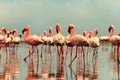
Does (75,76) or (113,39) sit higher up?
(113,39)

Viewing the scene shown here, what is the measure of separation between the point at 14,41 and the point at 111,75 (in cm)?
2300

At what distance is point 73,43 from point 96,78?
5884mm

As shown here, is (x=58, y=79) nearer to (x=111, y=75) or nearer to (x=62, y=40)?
(x=111, y=75)

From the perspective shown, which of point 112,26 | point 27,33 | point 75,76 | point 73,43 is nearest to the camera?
point 75,76

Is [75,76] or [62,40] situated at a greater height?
[62,40]

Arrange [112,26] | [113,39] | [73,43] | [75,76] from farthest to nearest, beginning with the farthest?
[112,26] → [113,39] → [73,43] → [75,76]

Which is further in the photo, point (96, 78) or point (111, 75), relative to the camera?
point (111, 75)

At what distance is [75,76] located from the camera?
14086 mm

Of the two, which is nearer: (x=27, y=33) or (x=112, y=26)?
(x=27, y=33)

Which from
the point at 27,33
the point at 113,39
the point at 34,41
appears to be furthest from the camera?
the point at 27,33

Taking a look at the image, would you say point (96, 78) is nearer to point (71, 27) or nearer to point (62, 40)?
point (62, 40)

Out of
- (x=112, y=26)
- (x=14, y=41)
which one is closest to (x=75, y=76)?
(x=112, y=26)

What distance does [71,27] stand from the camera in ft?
72.3

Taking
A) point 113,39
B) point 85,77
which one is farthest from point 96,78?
point 113,39
